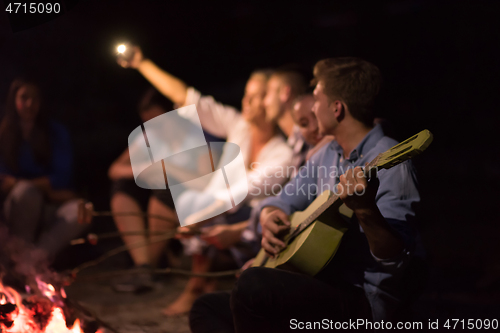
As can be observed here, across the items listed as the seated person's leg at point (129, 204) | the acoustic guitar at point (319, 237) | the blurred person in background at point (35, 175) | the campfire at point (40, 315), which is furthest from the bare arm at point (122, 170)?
the acoustic guitar at point (319, 237)

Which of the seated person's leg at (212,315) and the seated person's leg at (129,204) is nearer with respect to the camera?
the seated person's leg at (212,315)

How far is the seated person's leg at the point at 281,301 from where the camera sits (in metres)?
1.49

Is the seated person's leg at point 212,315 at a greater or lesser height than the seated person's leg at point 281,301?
lesser

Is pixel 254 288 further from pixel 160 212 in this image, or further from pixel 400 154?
pixel 160 212

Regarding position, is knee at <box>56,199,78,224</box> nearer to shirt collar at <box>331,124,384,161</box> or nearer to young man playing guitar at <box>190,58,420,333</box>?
young man playing guitar at <box>190,58,420,333</box>

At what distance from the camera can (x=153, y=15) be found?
150 inches

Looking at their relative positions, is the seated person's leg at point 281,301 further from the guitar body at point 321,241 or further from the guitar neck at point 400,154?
the guitar neck at point 400,154

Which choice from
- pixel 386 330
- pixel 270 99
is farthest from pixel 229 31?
pixel 386 330

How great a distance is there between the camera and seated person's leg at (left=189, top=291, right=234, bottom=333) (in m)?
1.80

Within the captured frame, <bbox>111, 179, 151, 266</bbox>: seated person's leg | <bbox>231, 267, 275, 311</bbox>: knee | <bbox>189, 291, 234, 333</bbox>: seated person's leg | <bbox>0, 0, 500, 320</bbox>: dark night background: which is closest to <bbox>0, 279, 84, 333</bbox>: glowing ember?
<bbox>189, 291, 234, 333</bbox>: seated person's leg

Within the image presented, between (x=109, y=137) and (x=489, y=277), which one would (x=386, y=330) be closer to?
(x=489, y=277)

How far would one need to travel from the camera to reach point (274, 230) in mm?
1804

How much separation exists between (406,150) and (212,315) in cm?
110

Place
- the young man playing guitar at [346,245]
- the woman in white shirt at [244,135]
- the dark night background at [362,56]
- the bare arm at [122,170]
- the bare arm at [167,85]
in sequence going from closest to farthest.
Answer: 1. the young man playing guitar at [346,245]
2. the woman in white shirt at [244,135]
3. the dark night background at [362,56]
4. the bare arm at [167,85]
5. the bare arm at [122,170]
